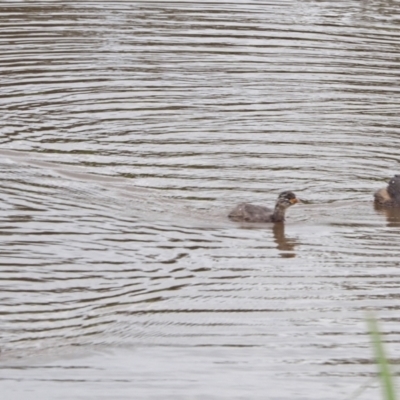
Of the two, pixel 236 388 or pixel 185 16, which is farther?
pixel 185 16

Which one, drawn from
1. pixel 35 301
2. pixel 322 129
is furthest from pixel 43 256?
pixel 322 129

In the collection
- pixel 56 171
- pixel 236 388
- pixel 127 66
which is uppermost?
pixel 127 66

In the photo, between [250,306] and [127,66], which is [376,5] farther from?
[250,306]

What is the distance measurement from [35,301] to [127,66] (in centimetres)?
919

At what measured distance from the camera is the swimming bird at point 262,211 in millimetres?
12609

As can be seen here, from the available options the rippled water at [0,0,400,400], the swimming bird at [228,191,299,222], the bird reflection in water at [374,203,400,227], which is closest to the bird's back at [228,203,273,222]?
the swimming bird at [228,191,299,222]

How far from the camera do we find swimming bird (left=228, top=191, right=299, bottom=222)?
41.4 feet

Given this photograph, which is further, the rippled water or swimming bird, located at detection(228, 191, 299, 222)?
swimming bird, located at detection(228, 191, 299, 222)

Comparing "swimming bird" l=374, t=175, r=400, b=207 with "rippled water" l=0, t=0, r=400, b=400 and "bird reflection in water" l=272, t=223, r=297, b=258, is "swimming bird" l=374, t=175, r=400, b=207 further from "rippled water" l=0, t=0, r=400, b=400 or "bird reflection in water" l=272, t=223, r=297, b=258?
"bird reflection in water" l=272, t=223, r=297, b=258

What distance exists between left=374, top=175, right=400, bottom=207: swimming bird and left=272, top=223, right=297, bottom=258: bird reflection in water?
120cm

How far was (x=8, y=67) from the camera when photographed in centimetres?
1875

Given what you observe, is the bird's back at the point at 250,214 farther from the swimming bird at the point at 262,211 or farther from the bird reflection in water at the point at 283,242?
the bird reflection in water at the point at 283,242

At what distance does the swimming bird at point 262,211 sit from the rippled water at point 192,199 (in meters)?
0.10

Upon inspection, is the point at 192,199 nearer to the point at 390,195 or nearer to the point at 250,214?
the point at 250,214
